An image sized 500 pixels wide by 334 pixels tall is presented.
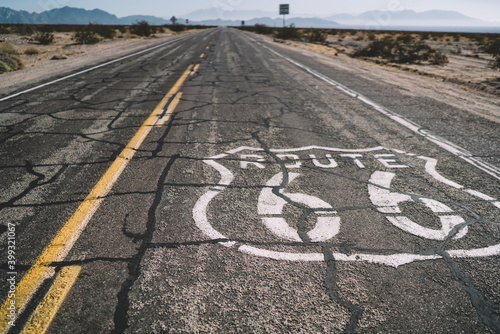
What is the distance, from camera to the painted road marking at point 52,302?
5.20 ft

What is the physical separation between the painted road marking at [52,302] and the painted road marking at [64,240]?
94 millimetres

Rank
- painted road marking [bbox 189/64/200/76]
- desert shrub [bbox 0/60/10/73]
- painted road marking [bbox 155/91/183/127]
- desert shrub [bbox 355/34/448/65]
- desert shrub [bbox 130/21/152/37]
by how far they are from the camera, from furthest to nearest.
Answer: desert shrub [bbox 130/21/152/37], desert shrub [bbox 355/34/448/65], desert shrub [bbox 0/60/10/73], painted road marking [bbox 189/64/200/76], painted road marking [bbox 155/91/183/127]

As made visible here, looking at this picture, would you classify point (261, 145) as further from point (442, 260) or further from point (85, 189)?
point (442, 260)

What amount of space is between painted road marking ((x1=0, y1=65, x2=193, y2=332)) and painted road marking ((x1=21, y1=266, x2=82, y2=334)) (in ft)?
0.31

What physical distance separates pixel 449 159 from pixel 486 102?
4.68 metres

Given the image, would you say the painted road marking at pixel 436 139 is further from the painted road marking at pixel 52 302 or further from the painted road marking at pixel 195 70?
the painted road marking at pixel 195 70

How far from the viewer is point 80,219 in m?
2.45

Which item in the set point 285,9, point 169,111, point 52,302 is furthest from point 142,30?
point 285,9

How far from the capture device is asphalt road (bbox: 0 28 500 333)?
5.59ft

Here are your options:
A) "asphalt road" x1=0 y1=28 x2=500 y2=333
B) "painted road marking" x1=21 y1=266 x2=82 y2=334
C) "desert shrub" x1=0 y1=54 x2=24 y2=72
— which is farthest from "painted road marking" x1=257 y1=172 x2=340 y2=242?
"desert shrub" x1=0 y1=54 x2=24 y2=72

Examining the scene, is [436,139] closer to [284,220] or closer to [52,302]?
[284,220]

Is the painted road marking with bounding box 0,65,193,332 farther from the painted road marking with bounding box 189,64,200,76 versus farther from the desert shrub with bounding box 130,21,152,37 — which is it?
the desert shrub with bounding box 130,21,152,37

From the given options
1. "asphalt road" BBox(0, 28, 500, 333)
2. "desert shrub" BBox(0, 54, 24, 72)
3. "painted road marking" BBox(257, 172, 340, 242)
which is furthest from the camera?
"desert shrub" BBox(0, 54, 24, 72)

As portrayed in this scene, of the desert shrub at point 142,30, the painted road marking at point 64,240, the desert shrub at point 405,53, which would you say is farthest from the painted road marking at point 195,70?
the desert shrub at point 142,30
